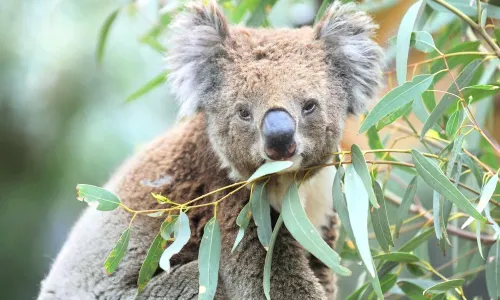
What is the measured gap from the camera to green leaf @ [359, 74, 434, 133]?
194 centimetres

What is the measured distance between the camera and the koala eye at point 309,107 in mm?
2090

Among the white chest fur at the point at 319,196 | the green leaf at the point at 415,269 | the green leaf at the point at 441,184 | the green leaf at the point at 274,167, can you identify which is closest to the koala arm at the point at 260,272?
the white chest fur at the point at 319,196

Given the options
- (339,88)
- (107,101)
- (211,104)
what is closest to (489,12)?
(339,88)

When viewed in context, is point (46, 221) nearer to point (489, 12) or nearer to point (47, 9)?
point (47, 9)

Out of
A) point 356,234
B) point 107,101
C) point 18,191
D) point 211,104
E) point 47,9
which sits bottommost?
point 356,234

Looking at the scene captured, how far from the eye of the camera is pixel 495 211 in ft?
8.08

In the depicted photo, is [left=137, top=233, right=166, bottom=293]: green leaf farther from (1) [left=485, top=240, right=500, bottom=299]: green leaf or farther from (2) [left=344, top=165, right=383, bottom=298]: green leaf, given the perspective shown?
(1) [left=485, top=240, right=500, bottom=299]: green leaf

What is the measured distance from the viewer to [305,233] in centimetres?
186

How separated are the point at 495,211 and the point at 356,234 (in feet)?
3.29

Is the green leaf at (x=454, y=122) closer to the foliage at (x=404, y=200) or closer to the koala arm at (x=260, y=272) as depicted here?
the foliage at (x=404, y=200)

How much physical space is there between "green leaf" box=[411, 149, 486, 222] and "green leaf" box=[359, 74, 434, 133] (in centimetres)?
15

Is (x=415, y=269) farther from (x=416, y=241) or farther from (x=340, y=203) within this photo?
(x=340, y=203)

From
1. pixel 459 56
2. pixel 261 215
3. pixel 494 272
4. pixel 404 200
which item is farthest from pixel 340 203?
pixel 459 56

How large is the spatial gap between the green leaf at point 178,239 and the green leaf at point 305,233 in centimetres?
30
